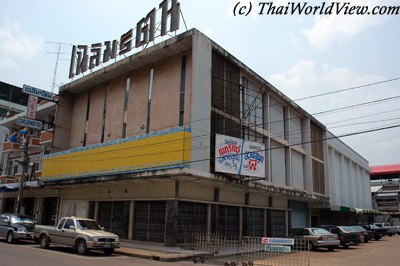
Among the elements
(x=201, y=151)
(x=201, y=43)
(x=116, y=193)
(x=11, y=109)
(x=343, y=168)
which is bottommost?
(x=116, y=193)

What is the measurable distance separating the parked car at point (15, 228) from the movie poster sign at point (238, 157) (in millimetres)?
11288

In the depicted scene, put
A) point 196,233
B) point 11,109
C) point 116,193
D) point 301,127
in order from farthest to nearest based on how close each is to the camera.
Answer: point 11,109, point 301,127, point 116,193, point 196,233

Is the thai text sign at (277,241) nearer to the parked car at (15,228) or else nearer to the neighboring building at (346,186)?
the parked car at (15,228)

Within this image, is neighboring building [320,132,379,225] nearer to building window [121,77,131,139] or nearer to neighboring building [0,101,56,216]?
building window [121,77,131,139]

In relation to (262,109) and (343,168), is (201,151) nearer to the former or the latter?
(262,109)

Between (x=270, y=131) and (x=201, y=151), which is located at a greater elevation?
(x=270, y=131)

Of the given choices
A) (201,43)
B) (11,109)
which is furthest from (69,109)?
(11,109)

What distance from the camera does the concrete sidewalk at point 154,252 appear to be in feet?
55.2

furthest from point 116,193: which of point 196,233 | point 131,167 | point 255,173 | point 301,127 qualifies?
point 301,127

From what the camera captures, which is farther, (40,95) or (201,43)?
(40,95)

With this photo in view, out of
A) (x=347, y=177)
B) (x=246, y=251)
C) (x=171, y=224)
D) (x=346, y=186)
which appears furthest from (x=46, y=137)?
(x=347, y=177)

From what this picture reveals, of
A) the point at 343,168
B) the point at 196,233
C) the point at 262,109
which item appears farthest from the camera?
the point at 343,168

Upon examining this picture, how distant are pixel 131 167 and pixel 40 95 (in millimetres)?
12988

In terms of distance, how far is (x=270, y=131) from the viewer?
30281 mm
